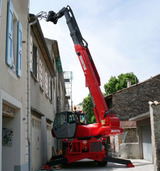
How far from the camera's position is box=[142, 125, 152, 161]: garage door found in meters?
16.3

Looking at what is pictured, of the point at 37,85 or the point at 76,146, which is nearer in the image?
the point at 37,85

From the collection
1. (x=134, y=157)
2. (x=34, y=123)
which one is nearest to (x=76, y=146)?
(x=34, y=123)

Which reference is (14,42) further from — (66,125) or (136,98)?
(136,98)

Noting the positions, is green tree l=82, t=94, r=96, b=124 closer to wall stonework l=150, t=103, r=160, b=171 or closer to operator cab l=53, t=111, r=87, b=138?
operator cab l=53, t=111, r=87, b=138

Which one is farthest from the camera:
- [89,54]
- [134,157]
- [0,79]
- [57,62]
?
[57,62]

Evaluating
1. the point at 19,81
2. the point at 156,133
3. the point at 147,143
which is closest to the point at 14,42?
the point at 19,81

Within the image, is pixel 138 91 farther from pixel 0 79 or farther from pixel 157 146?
pixel 0 79

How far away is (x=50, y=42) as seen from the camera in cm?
2095

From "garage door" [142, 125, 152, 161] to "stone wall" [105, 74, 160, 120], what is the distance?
312 inches

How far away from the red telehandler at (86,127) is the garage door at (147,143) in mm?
3001

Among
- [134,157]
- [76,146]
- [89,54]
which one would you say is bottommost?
[134,157]

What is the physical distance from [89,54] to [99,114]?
10.2ft

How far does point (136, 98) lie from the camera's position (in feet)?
84.7

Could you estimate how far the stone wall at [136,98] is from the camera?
2488 centimetres
